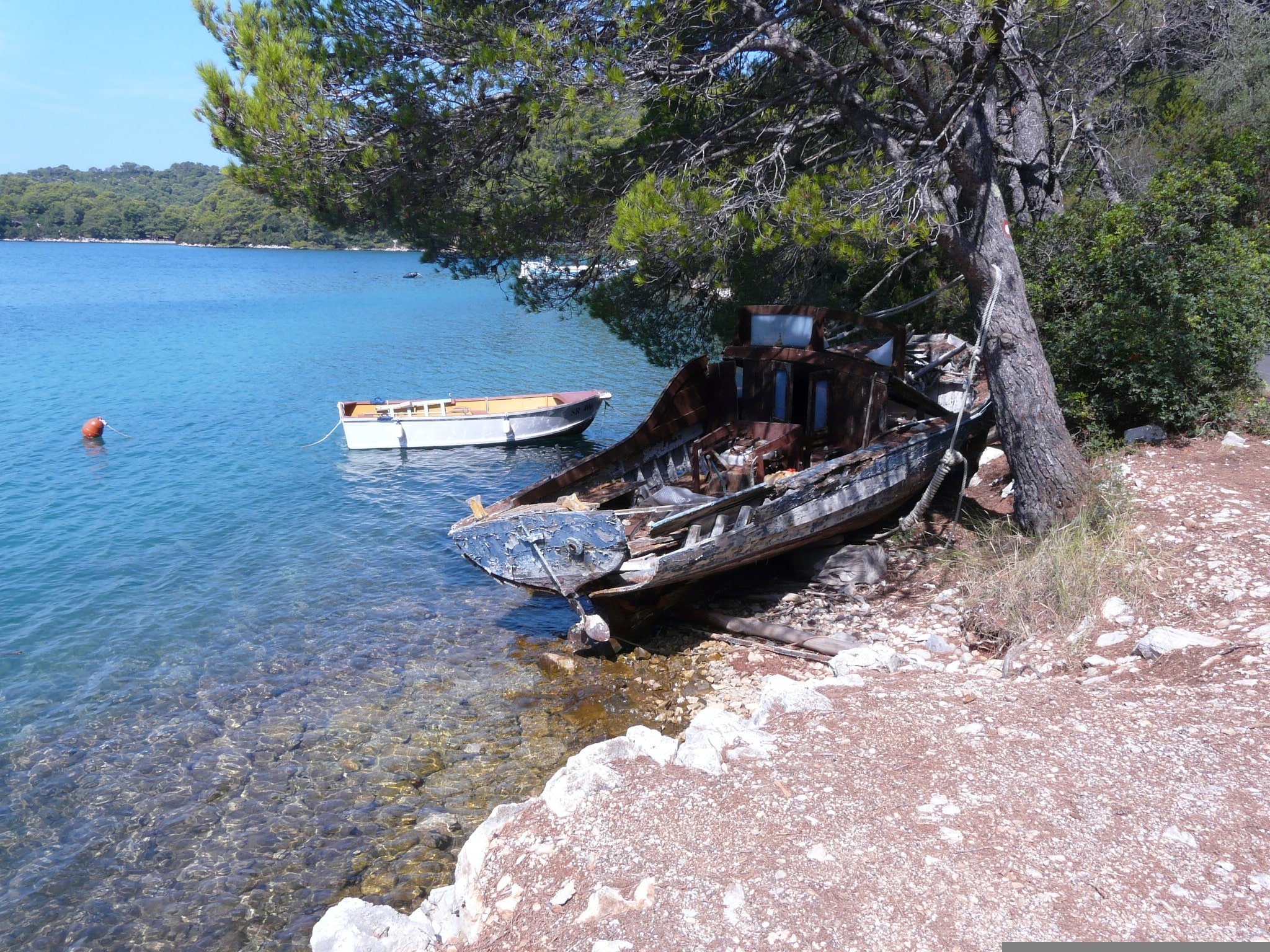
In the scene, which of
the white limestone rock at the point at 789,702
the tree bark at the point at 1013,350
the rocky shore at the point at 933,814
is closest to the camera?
the rocky shore at the point at 933,814

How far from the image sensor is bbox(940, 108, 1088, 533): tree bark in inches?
359

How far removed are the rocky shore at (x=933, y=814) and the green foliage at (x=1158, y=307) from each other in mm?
3616

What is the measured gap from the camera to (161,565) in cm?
1298

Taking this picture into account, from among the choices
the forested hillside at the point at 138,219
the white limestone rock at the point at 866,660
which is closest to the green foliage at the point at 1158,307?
the white limestone rock at the point at 866,660

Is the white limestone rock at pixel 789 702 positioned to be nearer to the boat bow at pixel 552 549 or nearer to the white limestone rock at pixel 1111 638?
the white limestone rock at pixel 1111 638

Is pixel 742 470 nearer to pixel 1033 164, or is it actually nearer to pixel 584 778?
pixel 584 778

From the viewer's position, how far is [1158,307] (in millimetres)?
10617

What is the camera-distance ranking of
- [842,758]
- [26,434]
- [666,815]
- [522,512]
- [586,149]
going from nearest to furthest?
[666,815], [842,758], [522,512], [586,149], [26,434]

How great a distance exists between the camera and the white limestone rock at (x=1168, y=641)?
6.21 m

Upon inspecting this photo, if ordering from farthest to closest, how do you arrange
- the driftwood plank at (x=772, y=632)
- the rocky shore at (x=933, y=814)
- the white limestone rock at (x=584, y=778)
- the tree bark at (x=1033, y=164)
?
the tree bark at (x=1033, y=164) → the driftwood plank at (x=772, y=632) → the white limestone rock at (x=584, y=778) → the rocky shore at (x=933, y=814)

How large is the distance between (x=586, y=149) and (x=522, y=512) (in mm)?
5940

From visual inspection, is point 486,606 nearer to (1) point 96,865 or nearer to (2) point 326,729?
(2) point 326,729

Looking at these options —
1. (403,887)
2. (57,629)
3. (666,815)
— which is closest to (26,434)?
(57,629)

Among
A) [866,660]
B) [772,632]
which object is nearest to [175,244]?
[772,632]
